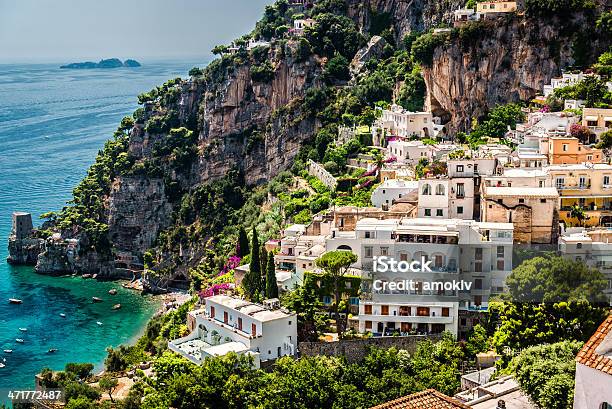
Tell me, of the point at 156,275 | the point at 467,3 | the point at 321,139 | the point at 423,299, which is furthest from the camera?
the point at 156,275

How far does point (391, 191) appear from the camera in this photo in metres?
33.0

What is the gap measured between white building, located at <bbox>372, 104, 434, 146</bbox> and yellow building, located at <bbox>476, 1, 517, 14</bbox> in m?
6.51

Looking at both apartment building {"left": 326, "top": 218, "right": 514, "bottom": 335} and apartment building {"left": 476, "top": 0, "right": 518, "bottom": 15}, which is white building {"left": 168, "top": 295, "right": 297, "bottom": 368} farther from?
apartment building {"left": 476, "top": 0, "right": 518, "bottom": 15}

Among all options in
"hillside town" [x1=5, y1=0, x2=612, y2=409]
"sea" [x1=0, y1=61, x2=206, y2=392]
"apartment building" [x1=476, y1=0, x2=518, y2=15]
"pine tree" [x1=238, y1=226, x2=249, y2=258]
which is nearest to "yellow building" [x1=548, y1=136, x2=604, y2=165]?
"hillside town" [x1=5, y1=0, x2=612, y2=409]

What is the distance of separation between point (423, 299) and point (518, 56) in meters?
23.3

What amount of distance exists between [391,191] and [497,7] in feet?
56.5

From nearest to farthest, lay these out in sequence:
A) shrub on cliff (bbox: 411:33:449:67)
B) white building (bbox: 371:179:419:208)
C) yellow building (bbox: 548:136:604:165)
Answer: yellow building (bbox: 548:136:604:165) < white building (bbox: 371:179:419:208) < shrub on cliff (bbox: 411:33:449:67)

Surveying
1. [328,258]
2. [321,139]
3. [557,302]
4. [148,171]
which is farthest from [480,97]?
[148,171]

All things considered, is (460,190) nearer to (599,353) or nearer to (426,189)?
(426,189)

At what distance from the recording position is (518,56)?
4438 cm

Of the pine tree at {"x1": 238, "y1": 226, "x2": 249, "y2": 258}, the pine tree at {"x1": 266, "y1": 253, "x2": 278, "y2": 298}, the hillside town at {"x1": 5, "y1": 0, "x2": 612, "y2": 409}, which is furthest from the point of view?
the pine tree at {"x1": 238, "y1": 226, "x2": 249, "y2": 258}

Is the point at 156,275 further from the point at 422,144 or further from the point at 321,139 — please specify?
the point at 422,144

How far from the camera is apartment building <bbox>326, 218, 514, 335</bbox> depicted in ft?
82.6

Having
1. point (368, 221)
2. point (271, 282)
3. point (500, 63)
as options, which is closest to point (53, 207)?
point (500, 63)
